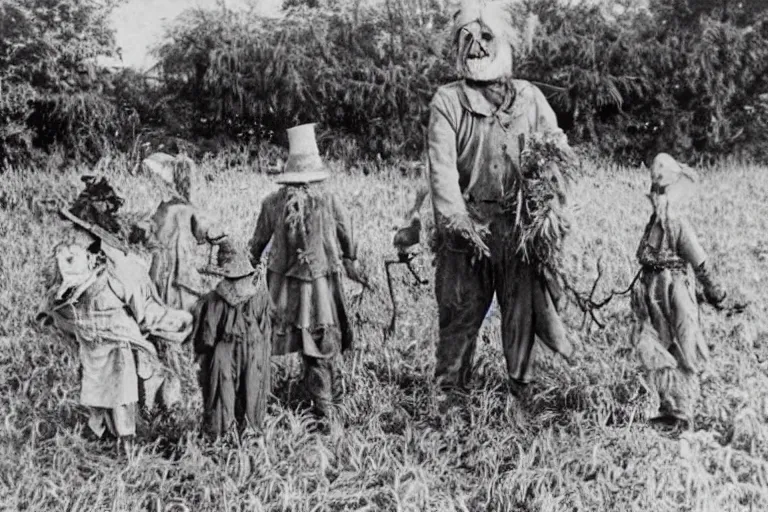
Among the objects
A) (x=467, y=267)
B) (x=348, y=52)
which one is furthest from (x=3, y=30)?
(x=467, y=267)

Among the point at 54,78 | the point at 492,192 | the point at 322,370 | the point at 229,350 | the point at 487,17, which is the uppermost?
the point at 487,17

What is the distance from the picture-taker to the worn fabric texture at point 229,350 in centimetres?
420

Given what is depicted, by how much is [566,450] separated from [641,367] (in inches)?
30.7

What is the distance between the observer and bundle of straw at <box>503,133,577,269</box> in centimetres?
414

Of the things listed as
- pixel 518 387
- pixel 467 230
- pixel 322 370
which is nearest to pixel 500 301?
pixel 518 387

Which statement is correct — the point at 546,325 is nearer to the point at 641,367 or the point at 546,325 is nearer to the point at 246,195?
the point at 641,367

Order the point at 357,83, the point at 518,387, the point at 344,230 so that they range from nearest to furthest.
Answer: the point at 518,387
the point at 344,230
the point at 357,83

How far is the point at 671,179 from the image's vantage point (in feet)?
14.4

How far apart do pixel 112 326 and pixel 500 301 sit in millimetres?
2034

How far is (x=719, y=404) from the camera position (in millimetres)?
4680

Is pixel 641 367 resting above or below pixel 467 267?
below

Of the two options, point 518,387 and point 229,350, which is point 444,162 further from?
point 229,350

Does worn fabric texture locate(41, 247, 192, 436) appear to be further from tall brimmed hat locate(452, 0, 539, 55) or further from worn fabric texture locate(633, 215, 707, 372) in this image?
worn fabric texture locate(633, 215, 707, 372)

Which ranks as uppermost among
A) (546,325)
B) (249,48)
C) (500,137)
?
(249,48)
